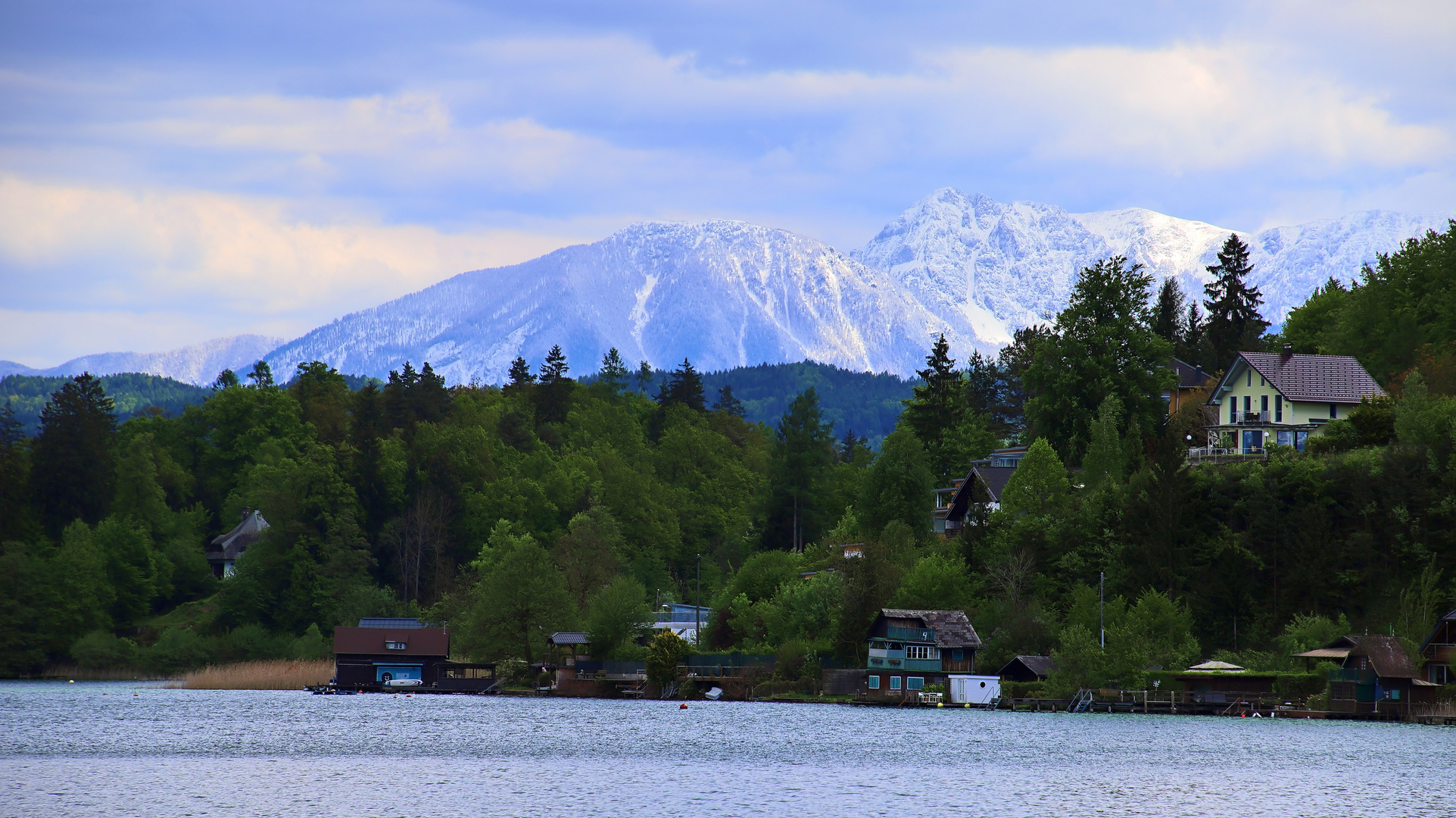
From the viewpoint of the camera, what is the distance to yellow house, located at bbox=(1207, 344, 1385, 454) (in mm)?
102000

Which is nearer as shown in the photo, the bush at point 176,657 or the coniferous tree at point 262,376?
the bush at point 176,657

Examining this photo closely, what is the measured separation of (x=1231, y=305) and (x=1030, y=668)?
6086cm

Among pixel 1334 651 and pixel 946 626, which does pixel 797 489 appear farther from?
pixel 1334 651

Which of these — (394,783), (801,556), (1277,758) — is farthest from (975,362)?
(394,783)

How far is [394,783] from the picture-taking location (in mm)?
50781

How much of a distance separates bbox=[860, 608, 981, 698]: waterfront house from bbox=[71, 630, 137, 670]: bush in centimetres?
7310

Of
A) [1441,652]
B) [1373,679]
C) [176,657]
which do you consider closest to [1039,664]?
[1373,679]

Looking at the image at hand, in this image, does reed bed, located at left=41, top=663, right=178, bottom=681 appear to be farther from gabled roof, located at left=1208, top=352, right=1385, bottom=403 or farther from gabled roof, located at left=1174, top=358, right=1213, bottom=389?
gabled roof, located at left=1208, top=352, right=1385, bottom=403

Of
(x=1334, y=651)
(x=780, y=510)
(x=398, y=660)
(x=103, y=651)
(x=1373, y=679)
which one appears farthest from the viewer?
(x=780, y=510)

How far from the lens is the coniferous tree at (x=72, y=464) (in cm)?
14250

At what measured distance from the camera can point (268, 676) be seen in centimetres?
12375

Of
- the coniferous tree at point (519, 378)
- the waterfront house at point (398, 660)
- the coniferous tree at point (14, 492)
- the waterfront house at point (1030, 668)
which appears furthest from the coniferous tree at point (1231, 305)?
the coniferous tree at point (14, 492)

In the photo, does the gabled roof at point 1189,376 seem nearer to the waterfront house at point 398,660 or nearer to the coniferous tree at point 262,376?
the waterfront house at point 398,660

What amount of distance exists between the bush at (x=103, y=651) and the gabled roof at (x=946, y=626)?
75.0 meters
